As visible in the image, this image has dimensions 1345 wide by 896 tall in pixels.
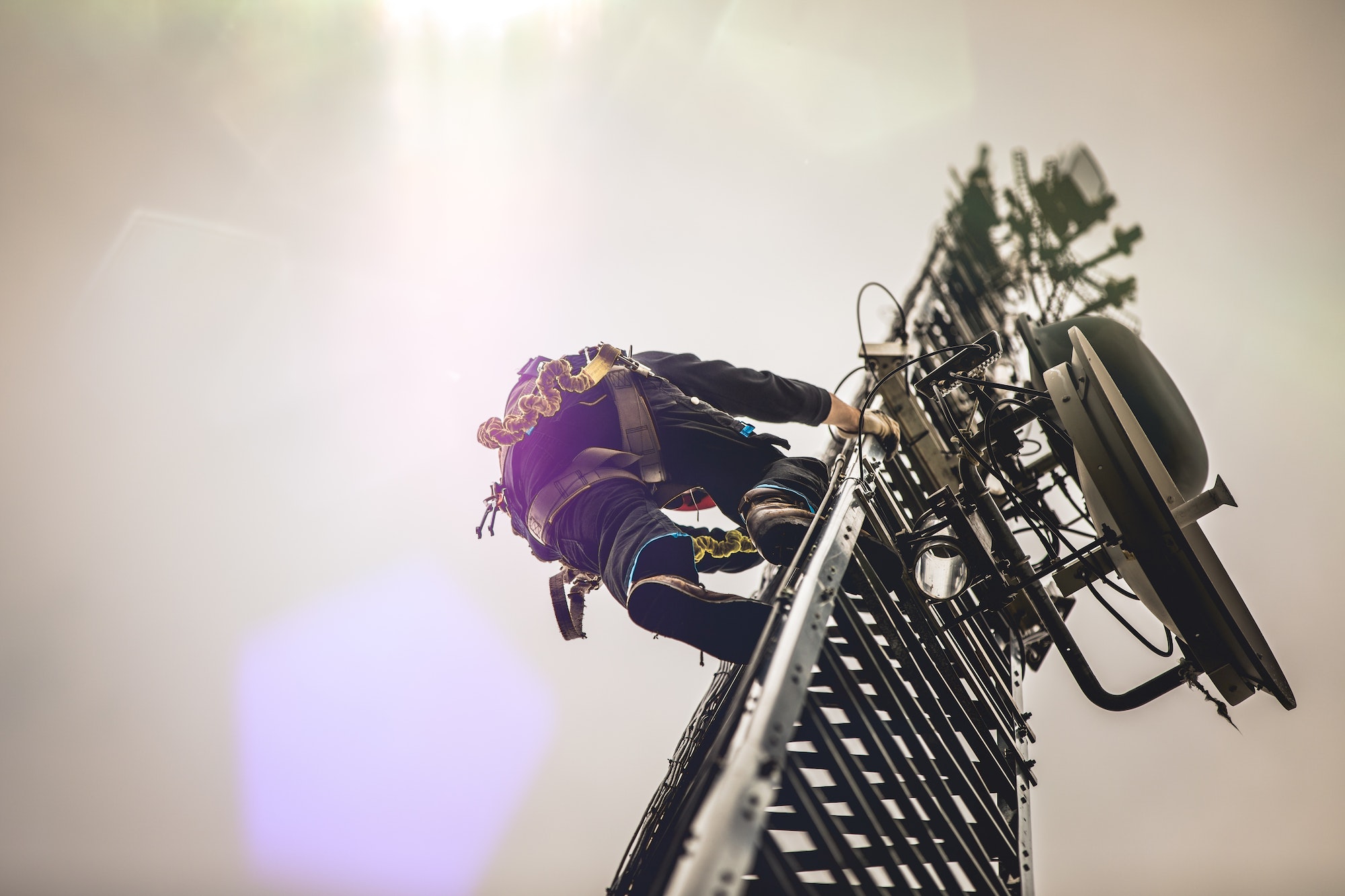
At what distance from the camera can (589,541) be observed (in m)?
3.34

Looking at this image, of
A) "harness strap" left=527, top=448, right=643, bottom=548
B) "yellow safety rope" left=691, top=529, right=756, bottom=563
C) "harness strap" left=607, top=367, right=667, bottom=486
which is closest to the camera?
"harness strap" left=527, top=448, right=643, bottom=548

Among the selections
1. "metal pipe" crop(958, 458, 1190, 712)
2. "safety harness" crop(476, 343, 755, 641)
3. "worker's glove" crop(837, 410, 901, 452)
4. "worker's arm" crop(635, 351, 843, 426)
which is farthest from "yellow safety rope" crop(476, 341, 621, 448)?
"metal pipe" crop(958, 458, 1190, 712)

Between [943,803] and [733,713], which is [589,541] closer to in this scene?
[733,713]

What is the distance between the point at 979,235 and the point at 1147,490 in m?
8.58

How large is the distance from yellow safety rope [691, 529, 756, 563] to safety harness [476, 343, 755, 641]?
369 mm

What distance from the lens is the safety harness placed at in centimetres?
343

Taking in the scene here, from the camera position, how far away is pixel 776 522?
9.87 ft

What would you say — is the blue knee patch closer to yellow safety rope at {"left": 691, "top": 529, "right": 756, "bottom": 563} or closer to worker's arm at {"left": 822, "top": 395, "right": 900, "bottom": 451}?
yellow safety rope at {"left": 691, "top": 529, "right": 756, "bottom": 563}

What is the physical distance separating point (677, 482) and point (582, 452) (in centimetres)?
55

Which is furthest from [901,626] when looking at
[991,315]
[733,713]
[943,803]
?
[991,315]

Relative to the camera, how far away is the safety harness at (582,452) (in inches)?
135

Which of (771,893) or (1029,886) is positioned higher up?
(771,893)

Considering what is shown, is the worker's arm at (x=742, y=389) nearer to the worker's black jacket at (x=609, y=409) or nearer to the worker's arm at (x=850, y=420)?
the worker's black jacket at (x=609, y=409)

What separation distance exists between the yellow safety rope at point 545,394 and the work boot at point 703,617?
4.27 feet
